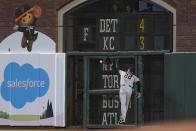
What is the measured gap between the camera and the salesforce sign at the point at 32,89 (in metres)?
13.2

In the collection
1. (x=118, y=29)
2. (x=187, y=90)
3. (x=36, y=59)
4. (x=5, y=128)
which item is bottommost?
(x=5, y=128)

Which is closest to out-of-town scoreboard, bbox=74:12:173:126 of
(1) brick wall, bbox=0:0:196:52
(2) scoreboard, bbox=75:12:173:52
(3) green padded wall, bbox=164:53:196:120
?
(2) scoreboard, bbox=75:12:173:52

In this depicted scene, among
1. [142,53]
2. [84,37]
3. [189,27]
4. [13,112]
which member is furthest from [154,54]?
[13,112]

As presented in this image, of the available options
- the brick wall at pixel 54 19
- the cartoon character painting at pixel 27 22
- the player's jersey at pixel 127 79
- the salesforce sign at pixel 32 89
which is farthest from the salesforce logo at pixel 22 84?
the player's jersey at pixel 127 79

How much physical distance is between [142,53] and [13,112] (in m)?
4.05

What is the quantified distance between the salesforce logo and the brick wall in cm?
103

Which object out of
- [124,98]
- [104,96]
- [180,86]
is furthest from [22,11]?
[180,86]

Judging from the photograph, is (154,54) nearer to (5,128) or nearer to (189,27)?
(189,27)

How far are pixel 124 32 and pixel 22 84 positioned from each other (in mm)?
3294

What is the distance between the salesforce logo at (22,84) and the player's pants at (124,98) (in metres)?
2.14

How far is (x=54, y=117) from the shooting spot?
13203mm

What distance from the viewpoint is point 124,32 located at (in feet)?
43.9

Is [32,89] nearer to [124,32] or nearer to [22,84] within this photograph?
[22,84]

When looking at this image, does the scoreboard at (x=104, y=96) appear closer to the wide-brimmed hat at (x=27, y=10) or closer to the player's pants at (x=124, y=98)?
the player's pants at (x=124, y=98)
